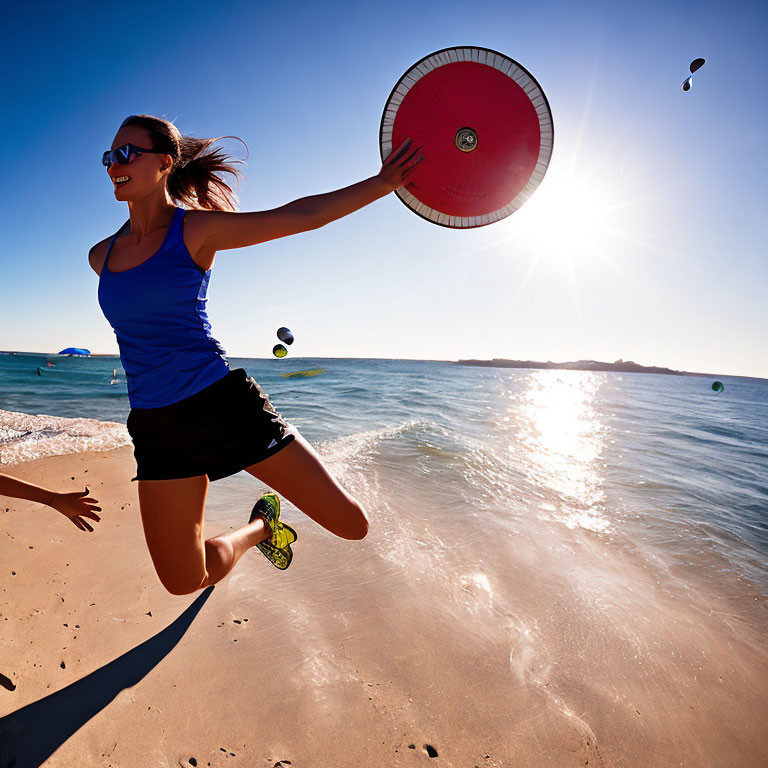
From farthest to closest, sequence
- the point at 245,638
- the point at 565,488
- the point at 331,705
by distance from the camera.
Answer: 1. the point at 565,488
2. the point at 245,638
3. the point at 331,705

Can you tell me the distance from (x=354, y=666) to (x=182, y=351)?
2.15 m

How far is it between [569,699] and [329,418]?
10.7m

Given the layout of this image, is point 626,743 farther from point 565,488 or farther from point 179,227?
point 565,488

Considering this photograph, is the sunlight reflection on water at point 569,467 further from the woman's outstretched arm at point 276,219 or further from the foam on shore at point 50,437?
the foam on shore at point 50,437

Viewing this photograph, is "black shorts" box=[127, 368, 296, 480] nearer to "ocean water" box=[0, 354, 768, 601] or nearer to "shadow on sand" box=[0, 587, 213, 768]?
"shadow on sand" box=[0, 587, 213, 768]

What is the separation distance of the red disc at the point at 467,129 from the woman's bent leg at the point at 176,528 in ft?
6.53

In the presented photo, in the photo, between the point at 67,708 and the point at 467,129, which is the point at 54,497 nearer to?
the point at 67,708

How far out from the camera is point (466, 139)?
2314 millimetres

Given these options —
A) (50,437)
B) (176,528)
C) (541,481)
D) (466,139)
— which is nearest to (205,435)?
(176,528)

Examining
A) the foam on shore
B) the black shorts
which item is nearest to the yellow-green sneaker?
the black shorts

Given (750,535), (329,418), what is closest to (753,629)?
(750,535)

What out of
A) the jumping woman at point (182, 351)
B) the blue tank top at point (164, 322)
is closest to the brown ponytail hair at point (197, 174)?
the jumping woman at point (182, 351)

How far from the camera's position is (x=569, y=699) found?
240 cm

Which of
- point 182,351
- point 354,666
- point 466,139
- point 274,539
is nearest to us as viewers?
point 182,351
